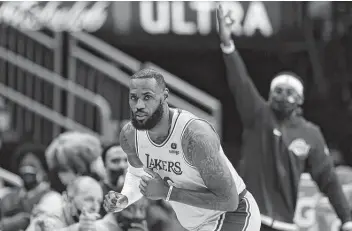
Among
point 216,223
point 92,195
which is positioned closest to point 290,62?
point 92,195

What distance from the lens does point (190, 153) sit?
4953 mm

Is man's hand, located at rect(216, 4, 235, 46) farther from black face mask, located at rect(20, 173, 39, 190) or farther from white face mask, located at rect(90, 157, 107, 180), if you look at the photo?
black face mask, located at rect(20, 173, 39, 190)

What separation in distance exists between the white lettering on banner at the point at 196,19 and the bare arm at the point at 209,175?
4911mm

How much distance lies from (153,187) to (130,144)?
545 mm

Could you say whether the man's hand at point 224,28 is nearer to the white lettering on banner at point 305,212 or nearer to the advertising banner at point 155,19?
the white lettering on banner at point 305,212

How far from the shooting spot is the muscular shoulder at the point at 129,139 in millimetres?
5316

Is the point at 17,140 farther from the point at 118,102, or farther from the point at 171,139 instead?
the point at 171,139

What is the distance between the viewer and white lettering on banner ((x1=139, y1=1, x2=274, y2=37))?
9.73 metres

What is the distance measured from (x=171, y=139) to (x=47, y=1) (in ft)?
17.0

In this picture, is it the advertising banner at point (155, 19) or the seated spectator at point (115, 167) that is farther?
the advertising banner at point (155, 19)

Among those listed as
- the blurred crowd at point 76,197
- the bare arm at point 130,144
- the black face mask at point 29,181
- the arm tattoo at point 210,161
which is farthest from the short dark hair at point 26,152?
the arm tattoo at point 210,161

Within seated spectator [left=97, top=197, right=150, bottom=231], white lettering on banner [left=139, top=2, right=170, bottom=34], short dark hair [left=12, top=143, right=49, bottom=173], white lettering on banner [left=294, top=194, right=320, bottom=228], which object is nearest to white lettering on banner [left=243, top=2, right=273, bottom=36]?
white lettering on banner [left=139, top=2, right=170, bottom=34]

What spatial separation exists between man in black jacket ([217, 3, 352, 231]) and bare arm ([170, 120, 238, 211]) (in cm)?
204

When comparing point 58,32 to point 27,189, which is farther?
point 58,32
